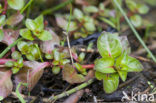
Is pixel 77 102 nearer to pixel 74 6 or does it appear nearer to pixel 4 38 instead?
pixel 4 38

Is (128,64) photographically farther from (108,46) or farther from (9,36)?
(9,36)

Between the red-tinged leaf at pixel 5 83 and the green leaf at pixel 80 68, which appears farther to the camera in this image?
the green leaf at pixel 80 68

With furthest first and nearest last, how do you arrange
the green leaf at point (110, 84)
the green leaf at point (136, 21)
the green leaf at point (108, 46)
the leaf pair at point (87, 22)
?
1. the green leaf at point (136, 21)
2. the leaf pair at point (87, 22)
3. the green leaf at point (108, 46)
4. the green leaf at point (110, 84)

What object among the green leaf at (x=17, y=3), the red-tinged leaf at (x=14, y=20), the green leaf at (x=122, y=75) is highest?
the green leaf at (x=17, y=3)

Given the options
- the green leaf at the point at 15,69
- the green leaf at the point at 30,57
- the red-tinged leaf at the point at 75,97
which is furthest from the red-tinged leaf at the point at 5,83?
the red-tinged leaf at the point at 75,97

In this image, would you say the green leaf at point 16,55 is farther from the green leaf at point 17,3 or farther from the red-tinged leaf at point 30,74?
the green leaf at point 17,3

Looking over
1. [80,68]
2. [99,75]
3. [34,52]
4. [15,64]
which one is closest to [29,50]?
[34,52]

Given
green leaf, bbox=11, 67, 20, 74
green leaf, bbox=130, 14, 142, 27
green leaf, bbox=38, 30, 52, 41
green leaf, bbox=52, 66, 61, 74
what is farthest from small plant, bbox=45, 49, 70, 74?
green leaf, bbox=130, 14, 142, 27
